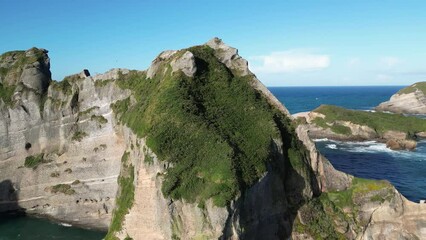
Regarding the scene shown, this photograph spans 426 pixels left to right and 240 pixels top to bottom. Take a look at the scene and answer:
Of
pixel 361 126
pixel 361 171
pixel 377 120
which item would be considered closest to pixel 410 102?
pixel 377 120

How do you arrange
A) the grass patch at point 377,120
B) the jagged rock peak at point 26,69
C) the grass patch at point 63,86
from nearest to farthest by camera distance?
the grass patch at point 63,86, the jagged rock peak at point 26,69, the grass patch at point 377,120

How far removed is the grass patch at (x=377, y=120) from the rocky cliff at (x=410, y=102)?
4306cm

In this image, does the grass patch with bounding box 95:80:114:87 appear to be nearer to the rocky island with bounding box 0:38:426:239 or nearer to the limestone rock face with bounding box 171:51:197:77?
the rocky island with bounding box 0:38:426:239

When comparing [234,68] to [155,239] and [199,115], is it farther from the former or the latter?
[155,239]

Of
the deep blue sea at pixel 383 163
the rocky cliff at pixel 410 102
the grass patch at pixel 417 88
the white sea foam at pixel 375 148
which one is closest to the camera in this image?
the deep blue sea at pixel 383 163

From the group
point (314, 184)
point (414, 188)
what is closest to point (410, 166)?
point (414, 188)

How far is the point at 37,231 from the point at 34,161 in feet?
27.2

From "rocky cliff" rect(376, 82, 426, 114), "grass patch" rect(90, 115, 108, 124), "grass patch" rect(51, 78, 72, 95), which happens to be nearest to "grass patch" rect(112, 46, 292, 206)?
"grass patch" rect(90, 115, 108, 124)

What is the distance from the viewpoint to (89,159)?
4397 centimetres

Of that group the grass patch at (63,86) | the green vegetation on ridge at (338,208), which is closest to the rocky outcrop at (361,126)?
the green vegetation on ridge at (338,208)

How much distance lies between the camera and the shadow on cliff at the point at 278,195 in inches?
1106

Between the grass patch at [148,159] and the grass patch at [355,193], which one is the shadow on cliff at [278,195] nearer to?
the grass patch at [355,193]

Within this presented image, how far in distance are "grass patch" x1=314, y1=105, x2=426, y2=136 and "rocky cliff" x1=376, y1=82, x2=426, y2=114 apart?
141 ft

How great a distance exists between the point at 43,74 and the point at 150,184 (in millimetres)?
25140
